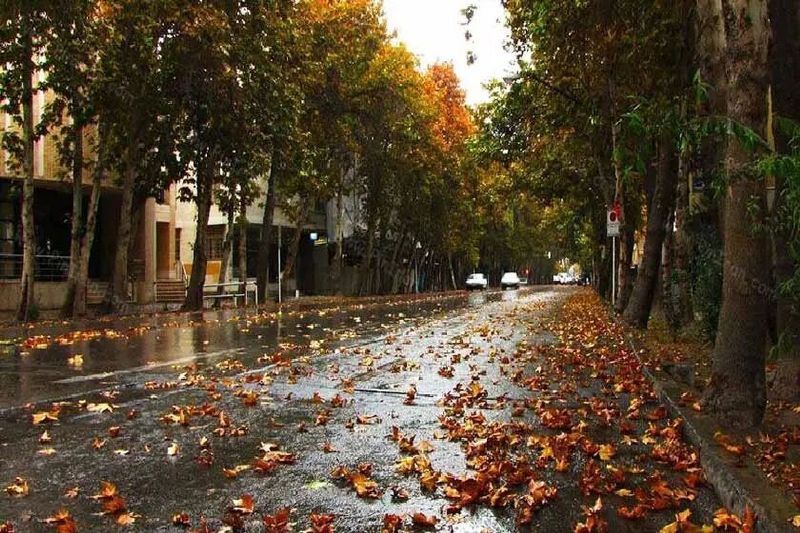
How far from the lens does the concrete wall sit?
24.5 m

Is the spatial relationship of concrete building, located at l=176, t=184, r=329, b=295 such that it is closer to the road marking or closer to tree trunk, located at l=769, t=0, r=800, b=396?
the road marking

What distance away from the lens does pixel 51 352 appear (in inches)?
466

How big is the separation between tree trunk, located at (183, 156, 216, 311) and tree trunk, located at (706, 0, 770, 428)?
63.0ft

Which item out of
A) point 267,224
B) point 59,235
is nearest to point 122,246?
point 267,224

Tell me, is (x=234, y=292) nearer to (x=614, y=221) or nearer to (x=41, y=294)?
(x=41, y=294)

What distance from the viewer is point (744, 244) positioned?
586 centimetres

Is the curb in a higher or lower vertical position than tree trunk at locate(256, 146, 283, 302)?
lower

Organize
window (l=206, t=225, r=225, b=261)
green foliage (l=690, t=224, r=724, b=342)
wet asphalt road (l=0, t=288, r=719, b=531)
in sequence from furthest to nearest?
window (l=206, t=225, r=225, b=261) → green foliage (l=690, t=224, r=724, b=342) → wet asphalt road (l=0, t=288, r=719, b=531)

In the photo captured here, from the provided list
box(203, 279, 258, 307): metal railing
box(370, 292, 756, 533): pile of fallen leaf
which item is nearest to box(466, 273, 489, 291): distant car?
box(203, 279, 258, 307): metal railing

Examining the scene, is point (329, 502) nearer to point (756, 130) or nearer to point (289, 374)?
point (756, 130)

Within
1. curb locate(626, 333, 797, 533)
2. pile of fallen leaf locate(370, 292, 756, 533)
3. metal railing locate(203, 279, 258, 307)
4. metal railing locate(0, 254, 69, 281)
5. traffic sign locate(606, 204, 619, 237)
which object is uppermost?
traffic sign locate(606, 204, 619, 237)

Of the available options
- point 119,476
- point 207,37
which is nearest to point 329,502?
point 119,476

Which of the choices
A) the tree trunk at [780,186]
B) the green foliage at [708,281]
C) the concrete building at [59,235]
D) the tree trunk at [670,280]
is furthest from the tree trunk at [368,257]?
the tree trunk at [780,186]

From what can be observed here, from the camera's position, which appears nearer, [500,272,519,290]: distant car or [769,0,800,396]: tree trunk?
[769,0,800,396]: tree trunk
